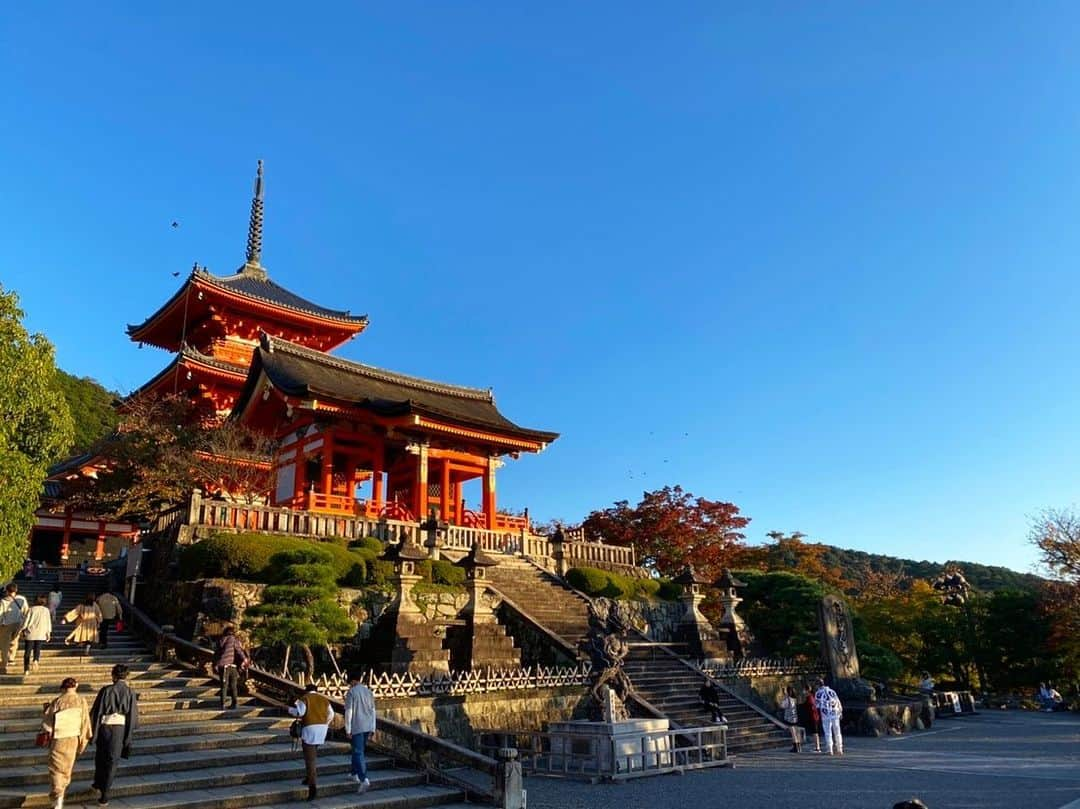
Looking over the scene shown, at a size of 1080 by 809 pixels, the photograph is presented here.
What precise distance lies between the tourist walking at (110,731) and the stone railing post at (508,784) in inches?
178

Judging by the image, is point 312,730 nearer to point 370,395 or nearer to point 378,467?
point 378,467

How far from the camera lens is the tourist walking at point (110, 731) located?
823 cm

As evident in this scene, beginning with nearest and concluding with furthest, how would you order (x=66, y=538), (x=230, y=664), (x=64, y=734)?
(x=64, y=734), (x=230, y=664), (x=66, y=538)

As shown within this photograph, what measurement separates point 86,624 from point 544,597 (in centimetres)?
1152

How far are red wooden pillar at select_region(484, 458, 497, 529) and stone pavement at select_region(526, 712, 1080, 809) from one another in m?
14.0

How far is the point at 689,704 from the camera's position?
17.5 m

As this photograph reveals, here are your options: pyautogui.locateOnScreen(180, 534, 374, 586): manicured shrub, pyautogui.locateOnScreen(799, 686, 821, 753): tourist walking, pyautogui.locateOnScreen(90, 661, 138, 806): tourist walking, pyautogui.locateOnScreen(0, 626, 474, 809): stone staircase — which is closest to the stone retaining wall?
pyautogui.locateOnScreen(0, 626, 474, 809): stone staircase

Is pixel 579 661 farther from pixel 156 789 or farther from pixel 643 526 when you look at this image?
pixel 643 526

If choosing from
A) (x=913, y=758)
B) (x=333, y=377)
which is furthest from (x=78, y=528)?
(x=913, y=758)

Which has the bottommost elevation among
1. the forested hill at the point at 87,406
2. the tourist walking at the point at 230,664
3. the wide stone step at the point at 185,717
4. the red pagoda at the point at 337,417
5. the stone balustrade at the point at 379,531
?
the wide stone step at the point at 185,717

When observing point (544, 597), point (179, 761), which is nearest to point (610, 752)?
point (179, 761)

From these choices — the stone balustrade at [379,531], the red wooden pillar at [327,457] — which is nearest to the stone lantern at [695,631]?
the stone balustrade at [379,531]

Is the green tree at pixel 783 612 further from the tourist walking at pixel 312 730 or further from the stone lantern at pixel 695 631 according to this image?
the tourist walking at pixel 312 730

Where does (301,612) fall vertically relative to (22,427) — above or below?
below
